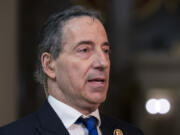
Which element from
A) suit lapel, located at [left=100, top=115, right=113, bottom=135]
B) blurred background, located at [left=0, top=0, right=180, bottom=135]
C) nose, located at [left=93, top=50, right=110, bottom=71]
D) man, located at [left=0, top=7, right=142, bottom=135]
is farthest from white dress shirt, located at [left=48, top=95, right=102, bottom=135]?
blurred background, located at [left=0, top=0, right=180, bottom=135]

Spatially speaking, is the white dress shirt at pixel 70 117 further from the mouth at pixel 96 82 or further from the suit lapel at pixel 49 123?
the mouth at pixel 96 82

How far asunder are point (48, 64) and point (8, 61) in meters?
2.77

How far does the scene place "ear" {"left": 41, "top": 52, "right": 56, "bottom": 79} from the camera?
265 cm

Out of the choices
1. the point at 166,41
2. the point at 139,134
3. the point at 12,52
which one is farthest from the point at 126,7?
the point at 139,134

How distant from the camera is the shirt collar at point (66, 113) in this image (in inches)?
101

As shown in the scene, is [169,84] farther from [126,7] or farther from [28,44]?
[28,44]

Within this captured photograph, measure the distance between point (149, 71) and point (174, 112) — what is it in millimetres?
733

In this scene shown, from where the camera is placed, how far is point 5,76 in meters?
5.36

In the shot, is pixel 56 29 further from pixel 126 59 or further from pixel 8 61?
pixel 126 59

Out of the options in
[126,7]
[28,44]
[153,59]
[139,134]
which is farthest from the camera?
[153,59]

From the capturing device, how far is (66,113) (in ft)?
8.46

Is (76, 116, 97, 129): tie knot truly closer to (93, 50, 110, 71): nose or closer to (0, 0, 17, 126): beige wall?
(93, 50, 110, 71): nose

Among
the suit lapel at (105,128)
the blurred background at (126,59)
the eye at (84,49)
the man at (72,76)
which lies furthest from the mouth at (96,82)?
the blurred background at (126,59)

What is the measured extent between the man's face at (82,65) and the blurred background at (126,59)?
269 centimetres
